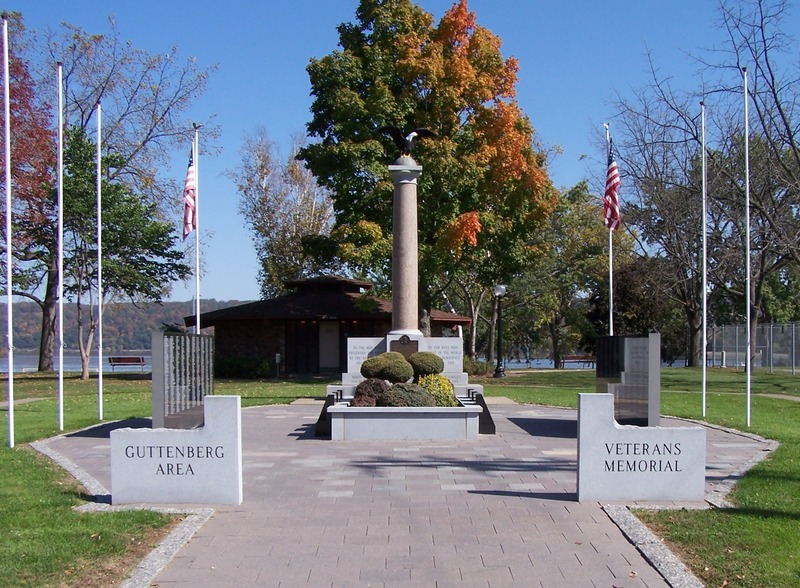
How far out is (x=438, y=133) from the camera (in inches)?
1292

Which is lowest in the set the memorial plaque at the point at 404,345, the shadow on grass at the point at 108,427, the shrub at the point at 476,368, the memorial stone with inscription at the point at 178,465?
the shrub at the point at 476,368

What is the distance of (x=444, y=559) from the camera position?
6.86 meters

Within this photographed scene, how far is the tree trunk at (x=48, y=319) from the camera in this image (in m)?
39.6

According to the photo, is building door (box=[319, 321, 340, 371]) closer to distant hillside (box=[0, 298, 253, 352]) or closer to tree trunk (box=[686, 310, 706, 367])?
tree trunk (box=[686, 310, 706, 367])

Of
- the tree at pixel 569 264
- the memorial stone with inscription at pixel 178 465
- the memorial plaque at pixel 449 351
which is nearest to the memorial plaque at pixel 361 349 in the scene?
the memorial plaque at pixel 449 351

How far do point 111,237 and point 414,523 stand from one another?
3069cm

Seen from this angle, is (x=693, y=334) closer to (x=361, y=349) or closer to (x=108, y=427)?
(x=361, y=349)

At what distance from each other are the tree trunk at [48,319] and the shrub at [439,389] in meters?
27.7

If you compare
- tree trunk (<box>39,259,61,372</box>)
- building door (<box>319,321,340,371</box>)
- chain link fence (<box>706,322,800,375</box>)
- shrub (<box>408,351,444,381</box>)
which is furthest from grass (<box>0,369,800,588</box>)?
tree trunk (<box>39,259,61,372</box>)

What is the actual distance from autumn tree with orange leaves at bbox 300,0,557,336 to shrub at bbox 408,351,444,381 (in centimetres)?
1294

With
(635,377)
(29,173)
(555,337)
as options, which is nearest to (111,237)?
(29,173)

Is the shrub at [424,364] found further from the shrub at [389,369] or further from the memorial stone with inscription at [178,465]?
the memorial stone with inscription at [178,465]

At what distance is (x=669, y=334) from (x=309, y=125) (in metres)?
35.4

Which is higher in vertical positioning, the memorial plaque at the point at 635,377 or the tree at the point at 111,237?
the tree at the point at 111,237
